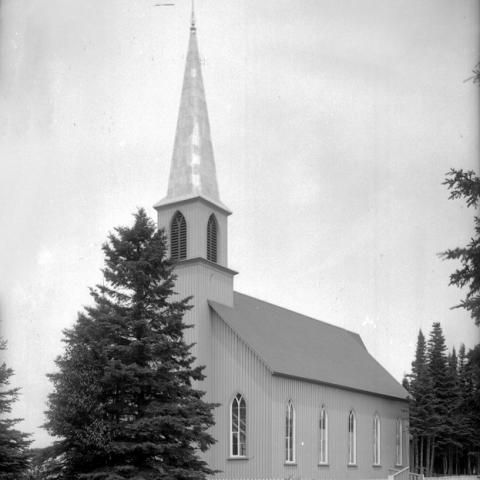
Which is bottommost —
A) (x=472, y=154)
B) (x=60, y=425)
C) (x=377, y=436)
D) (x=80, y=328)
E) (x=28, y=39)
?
(x=377, y=436)

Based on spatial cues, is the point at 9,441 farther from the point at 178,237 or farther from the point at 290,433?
the point at 290,433

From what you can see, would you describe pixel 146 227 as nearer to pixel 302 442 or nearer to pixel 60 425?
pixel 60 425

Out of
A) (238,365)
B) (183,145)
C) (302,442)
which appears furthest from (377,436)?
(183,145)

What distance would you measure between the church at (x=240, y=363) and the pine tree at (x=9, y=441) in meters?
12.1

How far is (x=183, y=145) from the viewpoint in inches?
1494

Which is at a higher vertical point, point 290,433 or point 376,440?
point 290,433

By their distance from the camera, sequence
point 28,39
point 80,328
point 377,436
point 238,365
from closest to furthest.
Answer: point 28,39, point 80,328, point 238,365, point 377,436

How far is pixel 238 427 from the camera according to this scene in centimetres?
3456

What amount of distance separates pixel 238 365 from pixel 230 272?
15.8 feet

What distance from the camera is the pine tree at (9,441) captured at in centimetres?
2175

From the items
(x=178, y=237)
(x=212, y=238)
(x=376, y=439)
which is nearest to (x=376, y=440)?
(x=376, y=439)

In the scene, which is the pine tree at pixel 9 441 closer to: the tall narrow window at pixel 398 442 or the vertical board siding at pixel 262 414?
the vertical board siding at pixel 262 414

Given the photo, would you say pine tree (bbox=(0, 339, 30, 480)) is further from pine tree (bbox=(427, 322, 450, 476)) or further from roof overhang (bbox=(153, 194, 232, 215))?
pine tree (bbox=(427, 322, 450, 476))

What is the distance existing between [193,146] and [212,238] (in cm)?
473
